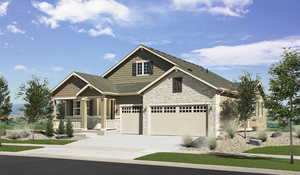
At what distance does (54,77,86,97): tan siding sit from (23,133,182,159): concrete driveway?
7.05 m

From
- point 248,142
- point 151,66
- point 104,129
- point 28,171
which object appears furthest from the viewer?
point 151,66

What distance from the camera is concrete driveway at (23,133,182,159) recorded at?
1778cm

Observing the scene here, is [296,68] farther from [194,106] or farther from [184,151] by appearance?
[194,106]

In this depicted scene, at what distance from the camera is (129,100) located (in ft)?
97.9

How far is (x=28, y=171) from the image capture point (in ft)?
40.4

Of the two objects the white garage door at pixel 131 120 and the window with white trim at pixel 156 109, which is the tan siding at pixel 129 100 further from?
the window with white trim at pixel 156 109

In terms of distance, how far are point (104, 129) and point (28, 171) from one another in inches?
617

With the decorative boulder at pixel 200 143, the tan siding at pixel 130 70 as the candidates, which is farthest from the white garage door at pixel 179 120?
the decorative boulder at pixel 200 143

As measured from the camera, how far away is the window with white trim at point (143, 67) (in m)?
31.7

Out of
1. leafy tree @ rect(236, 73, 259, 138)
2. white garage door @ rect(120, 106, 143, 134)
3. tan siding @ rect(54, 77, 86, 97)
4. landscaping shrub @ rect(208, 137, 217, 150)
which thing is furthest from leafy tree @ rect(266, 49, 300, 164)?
tan siding @ rect(54, 77, 86, 97)

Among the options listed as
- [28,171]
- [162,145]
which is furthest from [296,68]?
[28,171]

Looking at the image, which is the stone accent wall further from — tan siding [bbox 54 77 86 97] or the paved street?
the paved street

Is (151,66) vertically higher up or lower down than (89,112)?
higher up

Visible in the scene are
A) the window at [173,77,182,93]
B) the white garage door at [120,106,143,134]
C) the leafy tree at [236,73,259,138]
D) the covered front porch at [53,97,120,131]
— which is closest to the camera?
the leafy tree at [236,73,259,138]
